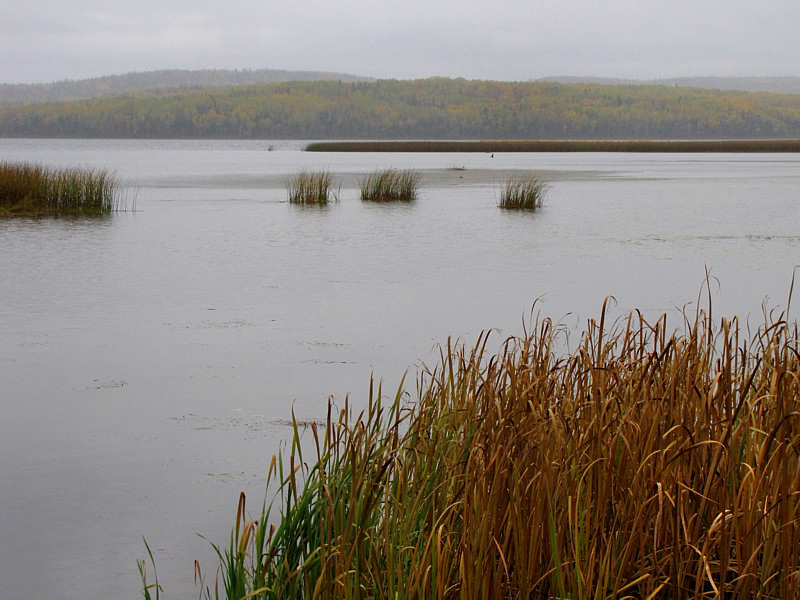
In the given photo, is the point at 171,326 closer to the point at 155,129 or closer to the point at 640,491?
the point at 640,491

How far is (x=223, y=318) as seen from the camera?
7.16 meters

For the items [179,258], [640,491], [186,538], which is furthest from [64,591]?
[179,258]

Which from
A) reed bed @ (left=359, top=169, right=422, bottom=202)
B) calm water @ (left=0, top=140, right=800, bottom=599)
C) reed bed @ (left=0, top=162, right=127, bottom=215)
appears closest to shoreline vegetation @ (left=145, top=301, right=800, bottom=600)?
calm water @ (left=0, top=140, right=800, bottom=599)

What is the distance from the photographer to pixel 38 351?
233 inches

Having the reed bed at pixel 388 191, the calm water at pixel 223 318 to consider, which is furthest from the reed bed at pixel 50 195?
the reed bed at pixel 388 191

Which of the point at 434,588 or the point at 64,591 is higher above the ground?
the point at 434,588

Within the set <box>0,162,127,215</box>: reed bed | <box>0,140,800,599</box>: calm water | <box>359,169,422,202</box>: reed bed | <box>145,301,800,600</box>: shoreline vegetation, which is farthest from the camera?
<box>359,169,422,202</box>: reed bed

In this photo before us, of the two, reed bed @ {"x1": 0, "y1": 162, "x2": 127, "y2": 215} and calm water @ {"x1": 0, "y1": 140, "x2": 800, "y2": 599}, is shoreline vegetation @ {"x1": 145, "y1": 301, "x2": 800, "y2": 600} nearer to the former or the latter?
calm water @ {"x1": 0, "y1": 140, "x2": 800, "y2": 599}

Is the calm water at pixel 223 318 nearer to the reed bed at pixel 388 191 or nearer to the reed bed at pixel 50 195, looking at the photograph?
the reed bed at pixel 50 195

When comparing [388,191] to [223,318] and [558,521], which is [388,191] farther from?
[558,521]

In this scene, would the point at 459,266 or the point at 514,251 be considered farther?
the point at 514,251

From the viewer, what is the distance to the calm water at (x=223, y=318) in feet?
11.4

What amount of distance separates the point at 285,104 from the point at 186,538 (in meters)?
110

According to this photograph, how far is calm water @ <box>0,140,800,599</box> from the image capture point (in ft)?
11.4
